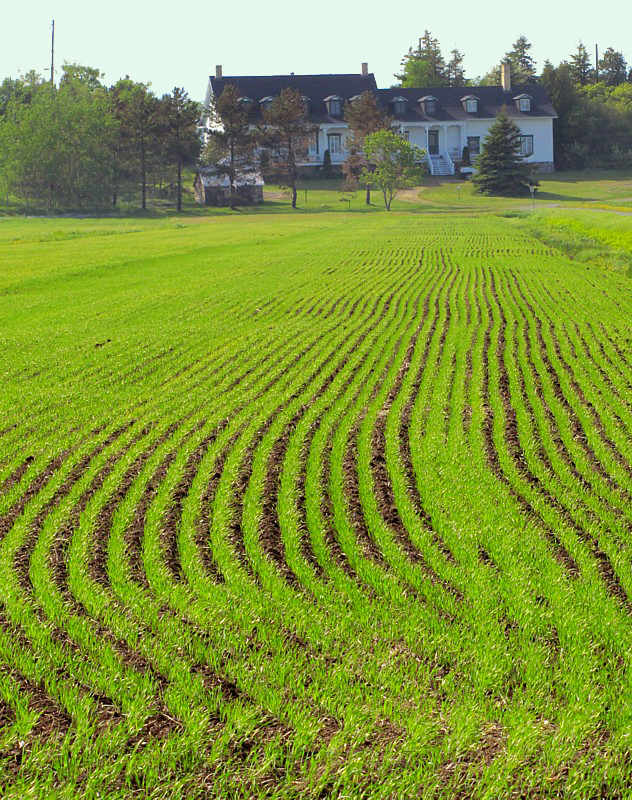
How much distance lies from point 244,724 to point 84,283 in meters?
23.9

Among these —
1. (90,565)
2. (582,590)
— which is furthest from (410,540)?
(90,565)

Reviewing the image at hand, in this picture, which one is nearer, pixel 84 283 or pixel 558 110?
pixel 84 283

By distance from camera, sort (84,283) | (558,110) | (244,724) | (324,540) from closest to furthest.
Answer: (244,724) < (324,540) < (84,283) < (558,110)

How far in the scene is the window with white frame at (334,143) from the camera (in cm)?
9762

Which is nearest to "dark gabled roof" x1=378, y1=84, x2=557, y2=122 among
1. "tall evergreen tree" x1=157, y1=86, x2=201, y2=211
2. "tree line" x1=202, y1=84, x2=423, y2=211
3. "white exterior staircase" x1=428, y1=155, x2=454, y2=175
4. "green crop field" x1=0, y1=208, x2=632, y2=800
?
"white exterior staircase" x1=428, y1=155, x2=454, y2=175

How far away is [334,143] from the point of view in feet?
322

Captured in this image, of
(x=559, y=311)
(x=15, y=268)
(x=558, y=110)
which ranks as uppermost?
(x=558, y=110)

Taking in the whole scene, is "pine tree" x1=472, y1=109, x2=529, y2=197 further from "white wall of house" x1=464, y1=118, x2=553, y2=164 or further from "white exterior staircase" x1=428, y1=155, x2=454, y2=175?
"white wall of house" x1=464, y1=118, x2=553, y2=164

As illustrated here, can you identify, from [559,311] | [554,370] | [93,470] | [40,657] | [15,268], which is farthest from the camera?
[15,268]

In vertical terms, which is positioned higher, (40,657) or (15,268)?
(15,268)

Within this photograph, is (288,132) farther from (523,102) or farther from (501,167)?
(523,102)

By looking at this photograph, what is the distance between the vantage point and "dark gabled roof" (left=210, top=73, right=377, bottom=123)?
98.1 metres

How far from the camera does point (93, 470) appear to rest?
9.30 meters

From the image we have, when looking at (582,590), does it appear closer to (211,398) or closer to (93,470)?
(93,470)
